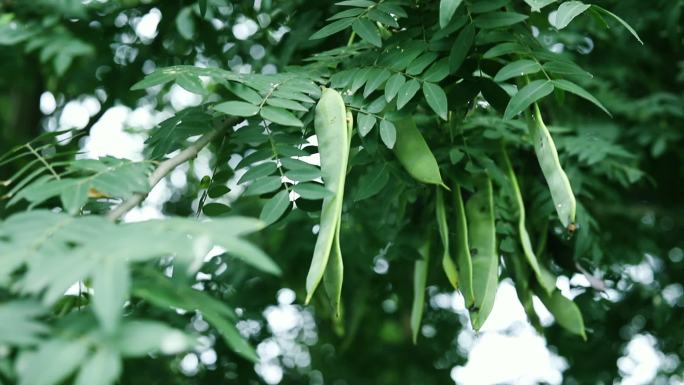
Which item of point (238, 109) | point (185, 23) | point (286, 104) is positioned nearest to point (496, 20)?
point (286, 104)

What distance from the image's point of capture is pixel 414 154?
1.98 m

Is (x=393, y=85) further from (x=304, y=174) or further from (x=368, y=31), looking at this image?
(x=304, y=174)

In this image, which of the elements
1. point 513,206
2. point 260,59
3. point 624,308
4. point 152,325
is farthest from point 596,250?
point 152,325

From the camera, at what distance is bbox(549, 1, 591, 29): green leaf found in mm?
1782

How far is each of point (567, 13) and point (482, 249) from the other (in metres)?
0.65

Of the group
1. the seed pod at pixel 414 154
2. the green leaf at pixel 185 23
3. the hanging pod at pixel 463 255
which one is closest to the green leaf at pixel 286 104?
the seed pod at pixel 414 154

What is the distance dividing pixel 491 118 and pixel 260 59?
114cm

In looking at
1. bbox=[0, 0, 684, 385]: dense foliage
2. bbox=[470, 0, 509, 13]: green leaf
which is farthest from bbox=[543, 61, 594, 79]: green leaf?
bbox=[470, 0, 509, 13]: green leaf

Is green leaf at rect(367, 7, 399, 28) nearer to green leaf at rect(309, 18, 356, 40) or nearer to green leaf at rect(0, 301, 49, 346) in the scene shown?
green leaf at rect(309, 18, 356, 40)

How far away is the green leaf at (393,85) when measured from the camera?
75.2 inches

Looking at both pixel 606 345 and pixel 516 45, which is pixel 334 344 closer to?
pixel 606 345

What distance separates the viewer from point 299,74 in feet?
6.64

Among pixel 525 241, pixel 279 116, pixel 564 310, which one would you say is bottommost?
pixel 564 310

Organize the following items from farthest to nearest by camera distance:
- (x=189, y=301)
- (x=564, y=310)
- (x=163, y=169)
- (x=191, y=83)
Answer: (x=564, y=310)
(x=191, y=83)
(x=163, y=169)
(x=189, y=301)
